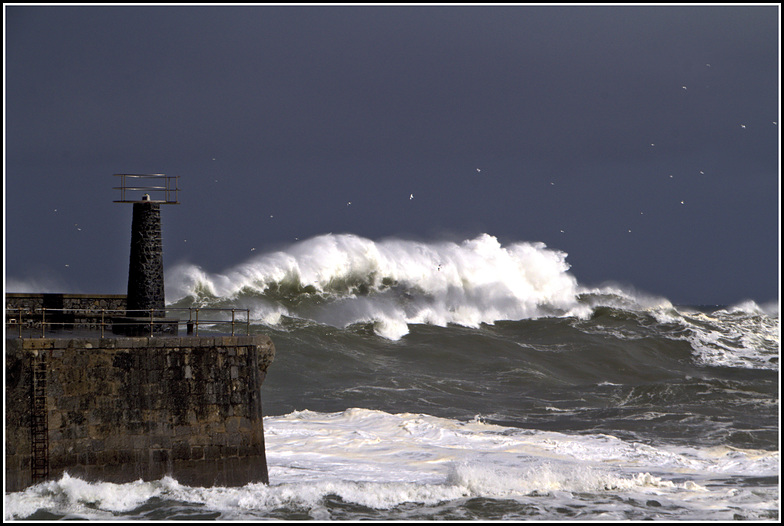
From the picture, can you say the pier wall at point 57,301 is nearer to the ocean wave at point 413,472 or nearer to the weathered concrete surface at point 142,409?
the ocean wave at point 413,472

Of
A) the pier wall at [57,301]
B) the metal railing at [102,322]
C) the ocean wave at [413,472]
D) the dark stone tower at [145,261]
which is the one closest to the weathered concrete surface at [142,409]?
the ocean wave at [413,472]

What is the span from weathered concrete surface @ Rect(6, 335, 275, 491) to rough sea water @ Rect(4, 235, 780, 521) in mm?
234

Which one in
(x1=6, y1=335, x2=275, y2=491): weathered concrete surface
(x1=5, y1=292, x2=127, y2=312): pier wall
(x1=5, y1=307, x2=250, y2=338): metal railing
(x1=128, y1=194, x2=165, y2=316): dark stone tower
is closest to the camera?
(x1=6, y1=335, x2=275, y2=491): weathered concrete surface

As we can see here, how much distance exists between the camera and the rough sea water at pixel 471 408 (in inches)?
405

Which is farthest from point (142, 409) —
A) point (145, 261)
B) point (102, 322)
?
point (145, 261)

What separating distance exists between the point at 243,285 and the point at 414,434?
806 inches

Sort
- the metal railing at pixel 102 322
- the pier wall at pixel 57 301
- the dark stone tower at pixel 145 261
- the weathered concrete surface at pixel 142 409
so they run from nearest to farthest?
the weathered concrete surface at pixel 142 409 < the metal railing at pixel 102 322 < the dark stone tower at pixel 145 261 < the pier wall at pixel 57 301

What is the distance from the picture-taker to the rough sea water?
10281mm

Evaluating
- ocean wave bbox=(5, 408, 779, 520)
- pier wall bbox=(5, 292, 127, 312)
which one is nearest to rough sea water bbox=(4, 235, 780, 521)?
ocean wave bbox=(5, 408, 779, 520)

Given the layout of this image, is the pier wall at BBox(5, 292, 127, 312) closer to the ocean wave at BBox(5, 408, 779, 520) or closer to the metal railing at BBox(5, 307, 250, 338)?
the metal railing at BBox(5, 307, 250, 338)

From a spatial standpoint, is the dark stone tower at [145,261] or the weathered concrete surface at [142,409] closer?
the weathered concrete surface at [142,409]

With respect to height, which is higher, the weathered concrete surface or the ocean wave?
the weathered concrete surface

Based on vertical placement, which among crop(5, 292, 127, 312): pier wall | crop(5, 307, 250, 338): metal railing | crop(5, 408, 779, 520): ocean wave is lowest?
crop(5, 408, 779, 520): ocean wave

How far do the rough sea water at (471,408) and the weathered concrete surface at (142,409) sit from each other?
23 centimetres
